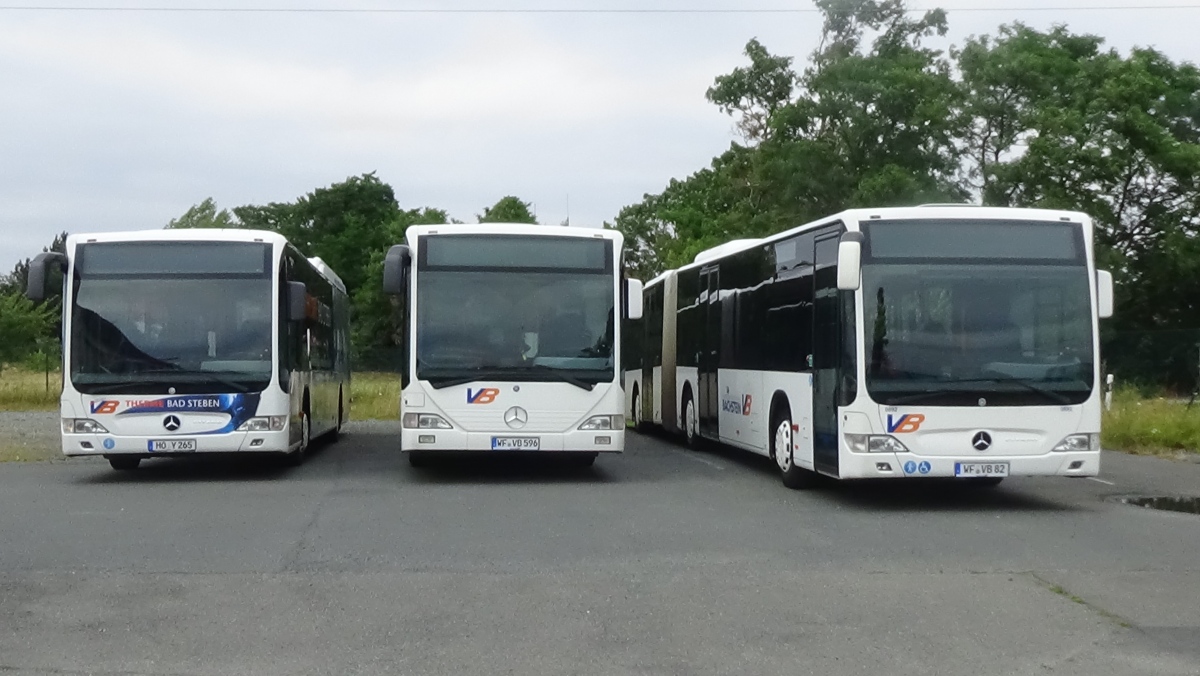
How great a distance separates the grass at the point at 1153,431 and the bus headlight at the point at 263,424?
1312cm

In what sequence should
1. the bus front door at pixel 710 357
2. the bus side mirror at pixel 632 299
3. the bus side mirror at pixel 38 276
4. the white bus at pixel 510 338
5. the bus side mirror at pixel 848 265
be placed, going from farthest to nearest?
1. the bus front door at pixel 710 357
2. the bus side mirror at pixel 632 299
3. the white bus at pixel 510 338
4. the bus side mirror at pixel 38 276
5. the bus side mirror at pixel 848 265

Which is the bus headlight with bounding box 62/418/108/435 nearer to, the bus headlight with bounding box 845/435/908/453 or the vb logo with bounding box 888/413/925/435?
the bus headlight with bounding box 845/435/908/453

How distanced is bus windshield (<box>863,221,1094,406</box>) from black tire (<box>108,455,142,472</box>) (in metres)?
10.0

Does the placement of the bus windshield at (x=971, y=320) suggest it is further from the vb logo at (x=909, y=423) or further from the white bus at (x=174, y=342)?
the white bus at (x=174, y=342)

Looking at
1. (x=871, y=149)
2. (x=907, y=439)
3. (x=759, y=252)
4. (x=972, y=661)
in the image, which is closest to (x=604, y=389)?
(x=759, y=252)

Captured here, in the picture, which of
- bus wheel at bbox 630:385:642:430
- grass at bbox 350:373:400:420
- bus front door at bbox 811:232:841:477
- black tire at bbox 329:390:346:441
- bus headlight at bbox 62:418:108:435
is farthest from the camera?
grass at bbox 350:373:400:420

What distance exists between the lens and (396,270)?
54.5 feet

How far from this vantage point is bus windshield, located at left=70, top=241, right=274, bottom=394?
17.2 metres

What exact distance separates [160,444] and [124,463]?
9.60 feet

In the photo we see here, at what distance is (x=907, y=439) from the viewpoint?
13984 millimetres

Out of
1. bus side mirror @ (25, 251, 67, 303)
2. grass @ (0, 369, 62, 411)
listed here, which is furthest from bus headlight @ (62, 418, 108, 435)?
grass @ (0, 369, 62, 411)

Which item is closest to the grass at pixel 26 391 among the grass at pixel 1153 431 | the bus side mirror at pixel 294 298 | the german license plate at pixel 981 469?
the bus side mirror at pixel 294 298

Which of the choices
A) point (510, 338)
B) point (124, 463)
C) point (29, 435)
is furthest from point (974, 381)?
point (29, 435)

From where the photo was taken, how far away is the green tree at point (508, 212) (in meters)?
80.7
